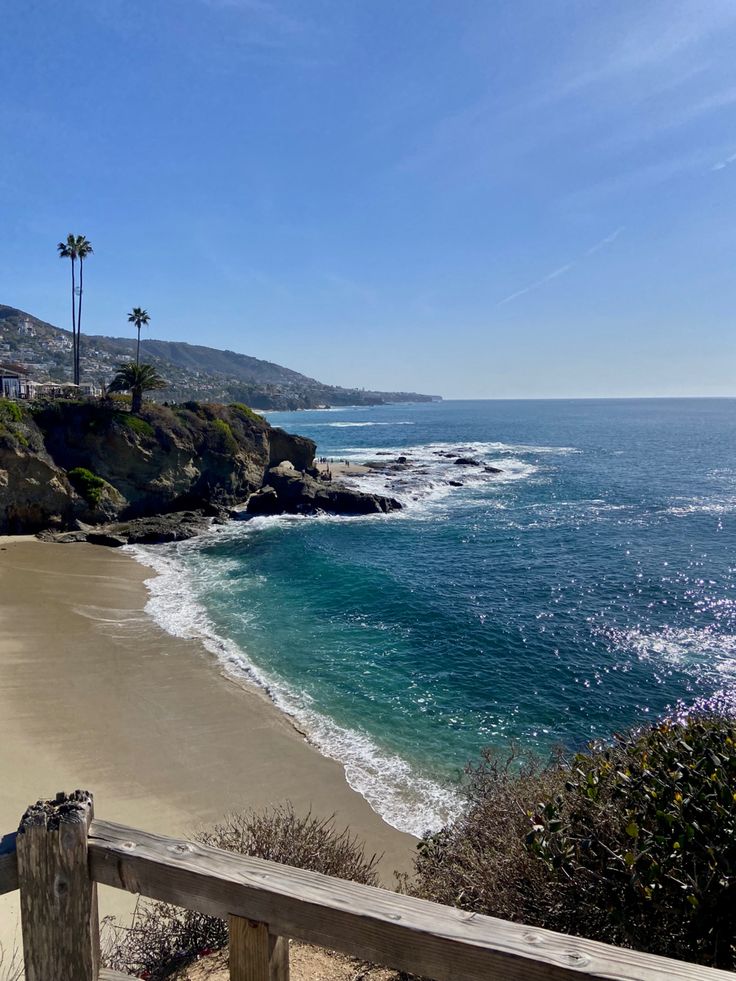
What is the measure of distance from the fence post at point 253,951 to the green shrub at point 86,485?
1530 inches

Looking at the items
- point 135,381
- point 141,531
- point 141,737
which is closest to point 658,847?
point 141,737

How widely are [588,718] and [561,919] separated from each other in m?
13.0

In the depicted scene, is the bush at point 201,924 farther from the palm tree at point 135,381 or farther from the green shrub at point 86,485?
the palm tree at point 135,381

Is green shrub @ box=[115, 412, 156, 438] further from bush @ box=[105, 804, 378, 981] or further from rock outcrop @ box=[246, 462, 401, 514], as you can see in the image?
bush @ box=[105, 804, 378, 981]

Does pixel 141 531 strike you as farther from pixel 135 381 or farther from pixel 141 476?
pixel 135 381

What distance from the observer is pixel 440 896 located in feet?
19.7

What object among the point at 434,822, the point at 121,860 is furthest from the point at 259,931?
the point at 434,822

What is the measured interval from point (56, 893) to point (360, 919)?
117cm

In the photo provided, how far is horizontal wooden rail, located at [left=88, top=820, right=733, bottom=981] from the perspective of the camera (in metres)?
1.91

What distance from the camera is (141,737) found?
14.7 m

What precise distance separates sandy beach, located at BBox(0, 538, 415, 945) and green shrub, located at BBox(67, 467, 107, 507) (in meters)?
15.2

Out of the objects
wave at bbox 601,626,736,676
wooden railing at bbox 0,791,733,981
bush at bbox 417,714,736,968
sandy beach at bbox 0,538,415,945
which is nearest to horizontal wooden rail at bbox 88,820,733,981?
wooden railing at bbox 0,791,733,981

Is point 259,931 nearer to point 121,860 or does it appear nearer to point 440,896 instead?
point 121,860

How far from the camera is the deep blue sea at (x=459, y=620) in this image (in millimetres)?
15812
